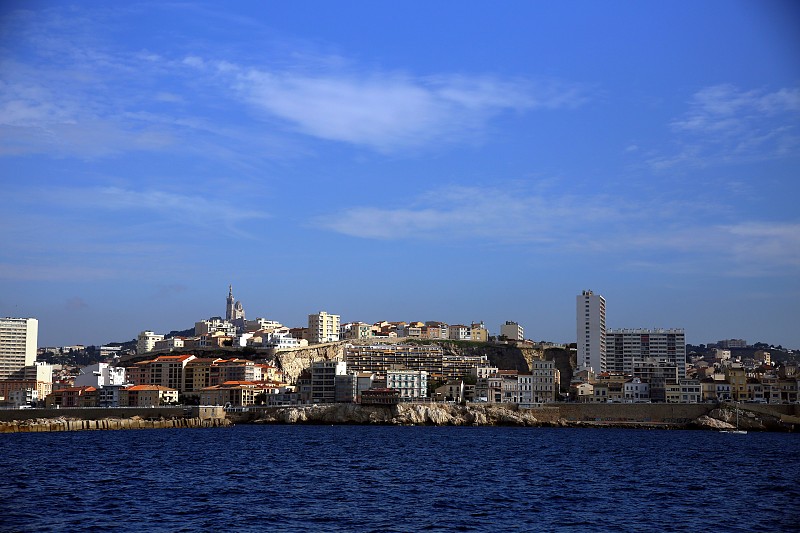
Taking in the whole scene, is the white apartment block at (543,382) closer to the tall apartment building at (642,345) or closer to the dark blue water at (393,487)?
the dark blue water at (393,487)

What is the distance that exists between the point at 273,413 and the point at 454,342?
5258 cm

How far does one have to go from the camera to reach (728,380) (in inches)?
4862

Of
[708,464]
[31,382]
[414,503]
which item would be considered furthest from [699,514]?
[31,382]

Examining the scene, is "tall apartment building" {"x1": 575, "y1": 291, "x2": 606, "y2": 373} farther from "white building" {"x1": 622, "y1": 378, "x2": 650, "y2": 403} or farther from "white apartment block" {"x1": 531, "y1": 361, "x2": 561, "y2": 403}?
"white apartment block" {"x1": 531, "y1": 361, "x2": 561, "y2": 403}

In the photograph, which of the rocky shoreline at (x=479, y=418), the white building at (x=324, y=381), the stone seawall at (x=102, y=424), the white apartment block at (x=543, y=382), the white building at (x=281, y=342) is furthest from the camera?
the white building at (x=281, y=342)

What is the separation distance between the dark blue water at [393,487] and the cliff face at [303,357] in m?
76.9

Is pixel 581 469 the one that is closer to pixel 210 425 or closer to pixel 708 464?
pixel 708 464

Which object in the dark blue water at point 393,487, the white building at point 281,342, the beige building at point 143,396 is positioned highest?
the white building at point 281,342

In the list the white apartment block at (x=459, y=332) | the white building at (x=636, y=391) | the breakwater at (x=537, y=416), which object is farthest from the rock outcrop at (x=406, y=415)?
the white apartment block at (x=459, y=332)

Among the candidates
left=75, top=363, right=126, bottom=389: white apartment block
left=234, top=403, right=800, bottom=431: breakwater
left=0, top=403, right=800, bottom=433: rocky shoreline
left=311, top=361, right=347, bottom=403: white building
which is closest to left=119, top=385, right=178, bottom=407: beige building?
left=0, top=403, right=800, bottom=433: rocky shoreline

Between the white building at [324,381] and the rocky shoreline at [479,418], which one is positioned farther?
the white building at [324,381]

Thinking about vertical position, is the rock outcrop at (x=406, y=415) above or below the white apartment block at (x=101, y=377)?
below

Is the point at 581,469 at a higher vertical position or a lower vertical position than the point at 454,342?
lower

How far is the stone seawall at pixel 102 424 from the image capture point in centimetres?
8788
